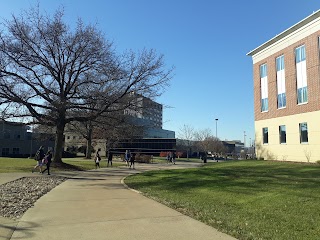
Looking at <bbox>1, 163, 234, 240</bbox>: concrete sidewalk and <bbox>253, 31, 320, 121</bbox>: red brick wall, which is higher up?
<bbox>253, 31, 320, 121</bbox>: red brick wall

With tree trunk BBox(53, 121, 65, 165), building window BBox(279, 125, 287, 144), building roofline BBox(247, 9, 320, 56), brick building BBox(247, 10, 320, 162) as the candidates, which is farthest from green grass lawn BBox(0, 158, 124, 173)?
building roofline BBox(247, 9, 320, 56)

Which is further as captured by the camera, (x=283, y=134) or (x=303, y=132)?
(x=283, y=134)

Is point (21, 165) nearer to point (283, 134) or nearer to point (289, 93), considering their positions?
point (283, 134)

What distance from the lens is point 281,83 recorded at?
3198 cm

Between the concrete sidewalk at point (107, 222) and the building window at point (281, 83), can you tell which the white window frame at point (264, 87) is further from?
the concrete sidewalk at point (107, 222)

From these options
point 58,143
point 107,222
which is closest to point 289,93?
point 58,143

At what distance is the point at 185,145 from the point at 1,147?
140ft

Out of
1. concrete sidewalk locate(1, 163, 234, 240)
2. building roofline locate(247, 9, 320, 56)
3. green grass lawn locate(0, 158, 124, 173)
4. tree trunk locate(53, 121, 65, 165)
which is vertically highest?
building roofline locate(247, 9, 320, 56)

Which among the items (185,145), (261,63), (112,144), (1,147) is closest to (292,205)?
(261,63)

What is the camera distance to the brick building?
1077 inches

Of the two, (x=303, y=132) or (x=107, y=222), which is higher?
(x=303, y=132)

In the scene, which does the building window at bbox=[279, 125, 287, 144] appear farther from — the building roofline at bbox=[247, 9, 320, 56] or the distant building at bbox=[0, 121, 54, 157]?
the distant building at bbox=[0, 121, 54, 157]

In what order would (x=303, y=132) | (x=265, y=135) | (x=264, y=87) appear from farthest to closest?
(x=264, y=87), (x=265, y=135), (x=303, y=132)

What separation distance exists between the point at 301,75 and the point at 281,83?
3.05 metres
